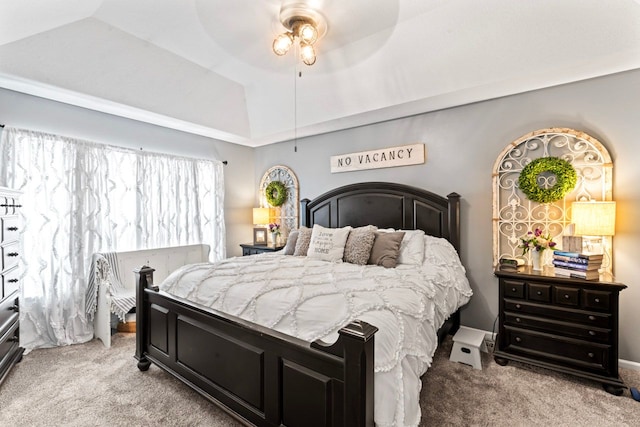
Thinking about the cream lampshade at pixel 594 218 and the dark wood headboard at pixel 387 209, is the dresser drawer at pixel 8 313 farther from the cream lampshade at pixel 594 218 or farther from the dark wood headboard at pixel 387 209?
the cream lampshade at pixel 594 218

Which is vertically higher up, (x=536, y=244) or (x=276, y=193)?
(x=276, y=193)

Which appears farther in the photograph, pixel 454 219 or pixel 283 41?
pixel 454 219

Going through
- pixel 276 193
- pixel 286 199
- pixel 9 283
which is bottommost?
pixel 9 283

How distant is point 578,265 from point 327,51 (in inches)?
112

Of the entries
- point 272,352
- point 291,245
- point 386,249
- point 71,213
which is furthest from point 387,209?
point 71,213

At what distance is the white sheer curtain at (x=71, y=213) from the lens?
296 cm

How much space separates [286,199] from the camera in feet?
16.0

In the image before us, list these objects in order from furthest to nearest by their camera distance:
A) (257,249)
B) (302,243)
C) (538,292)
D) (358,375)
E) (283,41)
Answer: (257,249) < (302,243) < (538,292) < (283,41) < (358,375)

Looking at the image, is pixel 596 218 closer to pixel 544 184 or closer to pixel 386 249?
pixel 544 184

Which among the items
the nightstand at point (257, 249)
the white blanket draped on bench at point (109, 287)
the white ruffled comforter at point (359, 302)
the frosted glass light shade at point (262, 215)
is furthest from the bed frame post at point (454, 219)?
the white blanket draped on bench at point (109, 287)

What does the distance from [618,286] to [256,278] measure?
8.65ft

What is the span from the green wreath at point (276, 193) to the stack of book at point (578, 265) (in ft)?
11.6

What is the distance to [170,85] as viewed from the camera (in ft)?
11.1

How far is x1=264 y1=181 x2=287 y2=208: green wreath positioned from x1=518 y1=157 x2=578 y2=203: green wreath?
318cm
